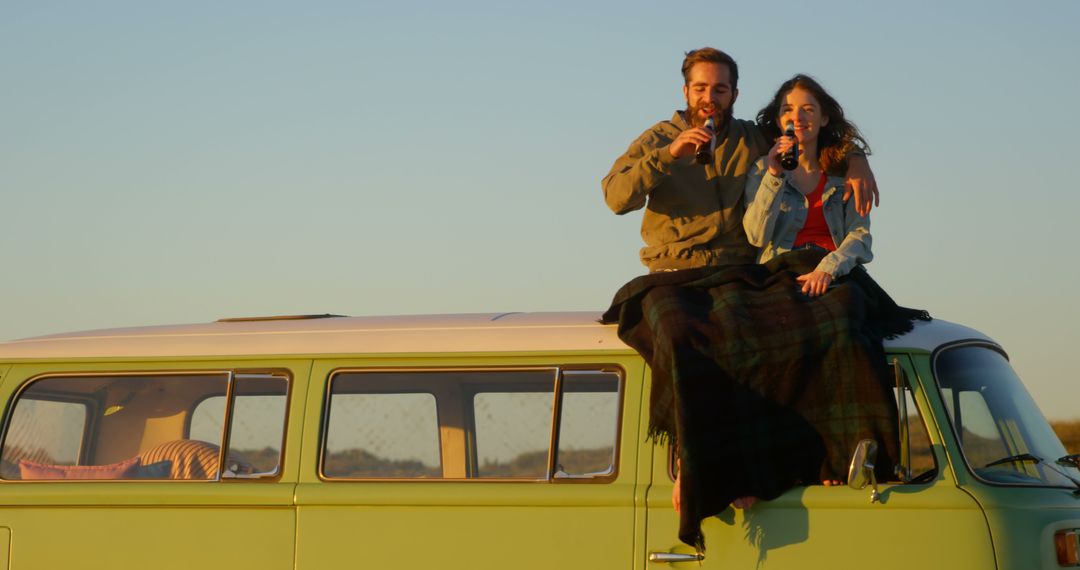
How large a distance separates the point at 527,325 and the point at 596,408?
59 cm

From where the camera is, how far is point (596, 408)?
21.7ft

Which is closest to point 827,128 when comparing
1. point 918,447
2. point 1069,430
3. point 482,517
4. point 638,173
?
point 638,173

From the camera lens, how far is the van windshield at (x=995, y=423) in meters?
6.30

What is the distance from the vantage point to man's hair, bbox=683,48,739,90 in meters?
7.28

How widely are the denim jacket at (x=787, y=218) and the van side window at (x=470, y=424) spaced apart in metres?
1.09

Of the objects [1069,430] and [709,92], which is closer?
[709,92]

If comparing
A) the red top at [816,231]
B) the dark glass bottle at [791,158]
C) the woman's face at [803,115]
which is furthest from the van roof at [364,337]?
the woman's face at [803,115]

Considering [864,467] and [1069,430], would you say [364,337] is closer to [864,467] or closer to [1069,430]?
[864,467]

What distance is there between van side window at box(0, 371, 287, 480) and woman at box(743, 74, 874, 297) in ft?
8.37

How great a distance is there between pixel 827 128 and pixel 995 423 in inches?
71.5

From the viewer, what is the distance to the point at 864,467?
5.99 meters

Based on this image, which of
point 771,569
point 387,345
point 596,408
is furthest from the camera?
point 387,345

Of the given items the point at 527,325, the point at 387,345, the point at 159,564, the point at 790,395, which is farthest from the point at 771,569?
the point at 159,564

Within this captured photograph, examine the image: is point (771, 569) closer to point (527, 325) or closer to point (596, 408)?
point (596, 408)
